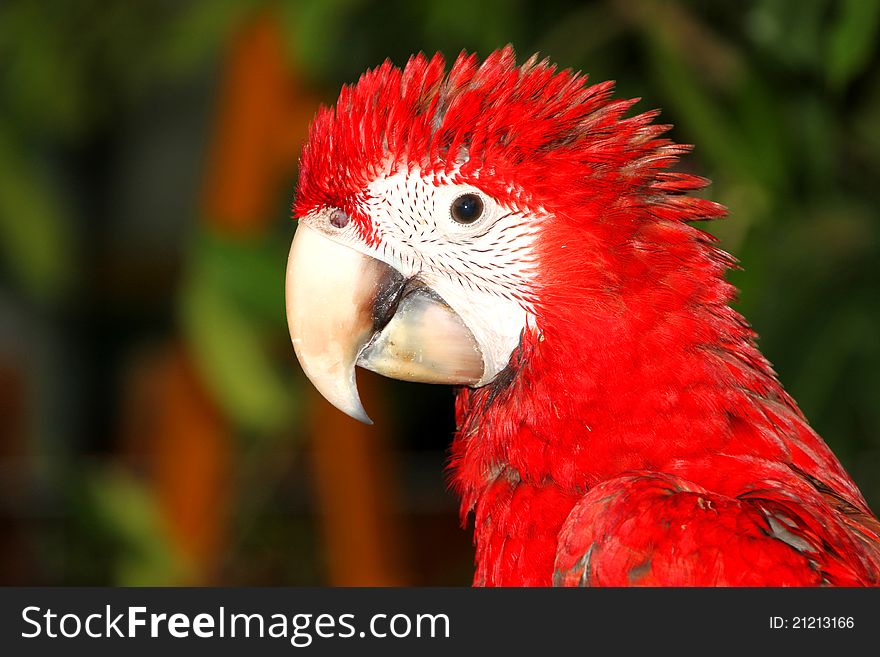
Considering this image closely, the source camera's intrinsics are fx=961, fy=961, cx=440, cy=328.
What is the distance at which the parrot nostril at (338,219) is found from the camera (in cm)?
70

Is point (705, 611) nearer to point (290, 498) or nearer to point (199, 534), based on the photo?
point (199, 534)

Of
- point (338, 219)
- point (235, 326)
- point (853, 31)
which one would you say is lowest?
point (235, 326)

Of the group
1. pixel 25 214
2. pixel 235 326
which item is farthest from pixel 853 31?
pixel 25 214

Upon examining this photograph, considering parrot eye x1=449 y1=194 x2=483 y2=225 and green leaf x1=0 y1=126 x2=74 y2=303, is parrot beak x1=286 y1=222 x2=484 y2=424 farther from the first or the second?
green leaf x1=0 y1=126 x2=74 y2=303

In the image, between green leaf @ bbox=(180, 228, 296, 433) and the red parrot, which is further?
green leaf @ bbox=(180, 228, 296, 433)

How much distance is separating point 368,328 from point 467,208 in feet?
0.36

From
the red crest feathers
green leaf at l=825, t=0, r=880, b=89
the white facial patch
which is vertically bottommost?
the white facial patch

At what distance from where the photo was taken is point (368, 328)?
0.68 meters

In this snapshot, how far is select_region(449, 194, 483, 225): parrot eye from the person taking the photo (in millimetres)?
670

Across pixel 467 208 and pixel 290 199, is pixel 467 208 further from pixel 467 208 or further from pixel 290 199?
pixel 290 199

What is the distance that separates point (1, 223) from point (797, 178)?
0.99 metres

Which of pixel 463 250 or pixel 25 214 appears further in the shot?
pixel 25 214

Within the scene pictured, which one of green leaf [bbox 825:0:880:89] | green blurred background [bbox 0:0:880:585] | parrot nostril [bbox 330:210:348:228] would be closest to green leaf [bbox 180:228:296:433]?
green blurred background [bbox 0:0:880:585]

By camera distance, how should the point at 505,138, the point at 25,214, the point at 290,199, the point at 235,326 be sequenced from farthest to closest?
1. the point at 290,199
2. the point at 25,214
3. the point at 235,326
4. the point at 505,138
